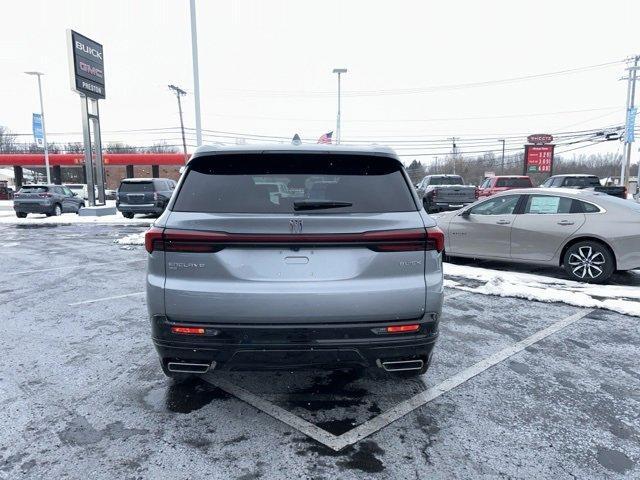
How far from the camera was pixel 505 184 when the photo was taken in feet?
70.2

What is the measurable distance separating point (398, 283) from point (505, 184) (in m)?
20.8

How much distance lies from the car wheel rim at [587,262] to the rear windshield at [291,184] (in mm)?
5264

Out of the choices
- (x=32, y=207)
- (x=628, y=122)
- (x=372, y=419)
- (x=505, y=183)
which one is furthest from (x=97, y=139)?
(x=628, y=122)

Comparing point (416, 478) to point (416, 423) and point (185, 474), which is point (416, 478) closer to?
point (416, 423)

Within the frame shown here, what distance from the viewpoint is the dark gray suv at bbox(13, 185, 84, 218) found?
2114cm

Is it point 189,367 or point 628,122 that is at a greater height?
point 628,122

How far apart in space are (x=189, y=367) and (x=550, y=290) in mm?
5321

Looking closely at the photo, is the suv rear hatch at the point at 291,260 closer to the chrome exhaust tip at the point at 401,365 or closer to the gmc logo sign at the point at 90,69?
the chrome exhaust tip at the point at 401,365

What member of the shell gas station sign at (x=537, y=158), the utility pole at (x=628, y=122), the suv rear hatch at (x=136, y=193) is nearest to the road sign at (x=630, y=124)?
the utility pole at (x=628, y=122)

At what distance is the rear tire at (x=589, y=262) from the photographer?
666 centimetres

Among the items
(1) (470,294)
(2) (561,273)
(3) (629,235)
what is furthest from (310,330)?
(2) (561,273)

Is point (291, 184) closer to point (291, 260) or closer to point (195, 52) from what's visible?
point (291, 260)

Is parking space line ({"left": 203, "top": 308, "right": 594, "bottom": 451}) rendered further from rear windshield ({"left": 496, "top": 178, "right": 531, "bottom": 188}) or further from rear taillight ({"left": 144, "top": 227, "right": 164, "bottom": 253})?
rear windshield ({"left": 496, "top": 178, "right": 531, "bottom": 188})

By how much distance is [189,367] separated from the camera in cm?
280
